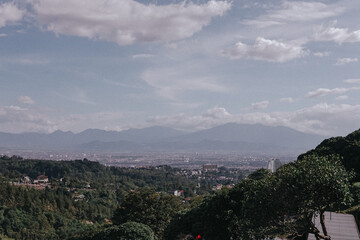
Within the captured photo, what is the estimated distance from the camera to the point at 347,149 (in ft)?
92.6

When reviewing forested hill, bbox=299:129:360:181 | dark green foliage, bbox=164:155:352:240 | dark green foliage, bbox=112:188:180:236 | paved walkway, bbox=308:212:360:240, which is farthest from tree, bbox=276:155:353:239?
forested hill, bbox=299:129:360:181

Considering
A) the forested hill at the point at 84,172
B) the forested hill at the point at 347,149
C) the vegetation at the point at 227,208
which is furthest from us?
the forested hill at the point at 84,172

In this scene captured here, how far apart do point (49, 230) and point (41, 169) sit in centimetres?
7060

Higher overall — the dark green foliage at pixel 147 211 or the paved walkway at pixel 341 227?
the paved walkway at pixel 341 227

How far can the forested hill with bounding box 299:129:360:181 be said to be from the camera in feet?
85.7

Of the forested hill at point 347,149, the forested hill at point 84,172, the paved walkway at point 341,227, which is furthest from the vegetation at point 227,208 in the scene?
the forested hill at point 84,172

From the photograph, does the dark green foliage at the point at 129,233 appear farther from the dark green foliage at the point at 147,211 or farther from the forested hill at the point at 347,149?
the forested hill at the point at 347,149

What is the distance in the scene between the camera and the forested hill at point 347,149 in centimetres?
2612

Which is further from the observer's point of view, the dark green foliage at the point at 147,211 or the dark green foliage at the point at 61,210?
the dark green foliage at the point at 61,210

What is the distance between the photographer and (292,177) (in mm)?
10445

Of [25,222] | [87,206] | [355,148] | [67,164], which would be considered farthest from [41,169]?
[355,148]

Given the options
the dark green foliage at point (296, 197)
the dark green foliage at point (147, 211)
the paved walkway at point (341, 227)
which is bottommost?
the dark green foliage at point (147, 211)

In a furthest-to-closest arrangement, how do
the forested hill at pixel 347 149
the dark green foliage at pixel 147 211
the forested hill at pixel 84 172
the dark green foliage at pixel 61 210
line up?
the forested hill at pixel 84 172, the dark green foliage at pixel 61 210, the forested hill at pixel 347 149, the dark green foliage at pixel 147 211

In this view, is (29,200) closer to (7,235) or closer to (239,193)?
(7,235)
